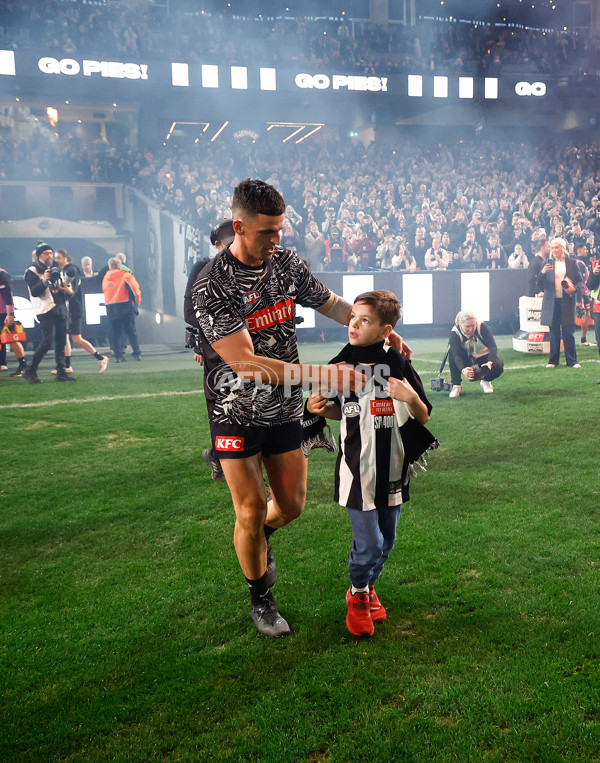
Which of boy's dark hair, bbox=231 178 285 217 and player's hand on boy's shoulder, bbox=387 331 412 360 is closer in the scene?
boy's dark hair, bbox=231 178 285 217

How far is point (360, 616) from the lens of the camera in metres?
3.23

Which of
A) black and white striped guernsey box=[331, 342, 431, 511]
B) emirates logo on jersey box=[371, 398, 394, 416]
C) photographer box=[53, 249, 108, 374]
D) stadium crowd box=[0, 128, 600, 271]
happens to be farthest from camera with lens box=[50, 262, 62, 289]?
emirates logo on jersey box=[371, 398, 394, 416]

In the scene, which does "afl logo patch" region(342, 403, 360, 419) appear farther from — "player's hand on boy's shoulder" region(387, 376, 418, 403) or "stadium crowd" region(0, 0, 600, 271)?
"stadium crowd" region(0, 0, 600, 271)

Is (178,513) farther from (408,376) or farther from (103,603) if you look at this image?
(408,376)

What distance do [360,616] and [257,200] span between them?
1964 mm

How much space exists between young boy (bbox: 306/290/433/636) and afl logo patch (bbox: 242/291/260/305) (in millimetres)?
449

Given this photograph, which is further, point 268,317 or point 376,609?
point 376,609

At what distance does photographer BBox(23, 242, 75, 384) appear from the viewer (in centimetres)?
1073

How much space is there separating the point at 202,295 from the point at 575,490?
3.54 meters

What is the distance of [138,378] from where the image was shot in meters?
11.3

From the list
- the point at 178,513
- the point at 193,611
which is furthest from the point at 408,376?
the point at 178,513

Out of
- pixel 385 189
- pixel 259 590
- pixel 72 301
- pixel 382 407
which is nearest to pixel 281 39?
pixel 385 189

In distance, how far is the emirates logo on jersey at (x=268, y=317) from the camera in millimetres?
3123

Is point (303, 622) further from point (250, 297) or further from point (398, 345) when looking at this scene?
point (250, 297)
